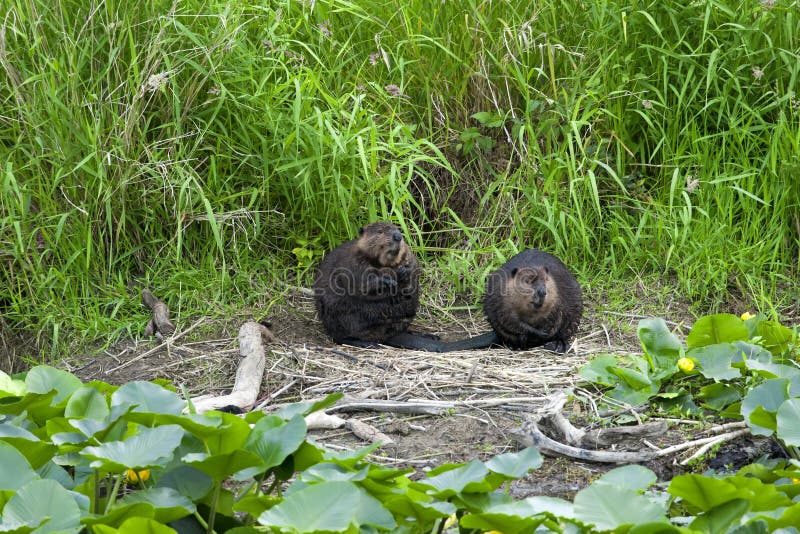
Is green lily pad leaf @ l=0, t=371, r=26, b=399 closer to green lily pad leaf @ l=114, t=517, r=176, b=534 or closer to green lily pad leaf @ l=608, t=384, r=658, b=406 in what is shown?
green lily pad leaf @ l=114, t=517, r=176, b=534

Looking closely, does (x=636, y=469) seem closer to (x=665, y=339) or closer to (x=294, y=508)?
(x=294, y=508)

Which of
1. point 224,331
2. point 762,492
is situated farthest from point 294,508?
point 224,331

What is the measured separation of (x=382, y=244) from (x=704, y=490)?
288 cm

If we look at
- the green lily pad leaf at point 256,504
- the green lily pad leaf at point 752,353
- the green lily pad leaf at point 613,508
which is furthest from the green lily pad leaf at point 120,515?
the green lily pad leaf at point 752,353

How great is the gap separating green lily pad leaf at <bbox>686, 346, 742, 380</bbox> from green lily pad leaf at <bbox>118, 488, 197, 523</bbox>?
195 centimetres

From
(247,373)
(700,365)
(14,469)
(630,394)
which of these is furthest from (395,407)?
(14,469)

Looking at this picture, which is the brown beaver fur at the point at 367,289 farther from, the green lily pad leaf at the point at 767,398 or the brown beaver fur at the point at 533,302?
the green lily pad leaf at the point at 767,398

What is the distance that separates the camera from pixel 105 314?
5.02 meters

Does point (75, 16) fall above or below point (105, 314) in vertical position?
above

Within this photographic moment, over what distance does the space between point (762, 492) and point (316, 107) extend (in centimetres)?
348

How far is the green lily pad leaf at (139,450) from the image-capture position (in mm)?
2207

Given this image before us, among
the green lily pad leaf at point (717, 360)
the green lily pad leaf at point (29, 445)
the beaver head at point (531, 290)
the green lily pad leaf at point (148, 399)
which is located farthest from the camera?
the beaver head at point (531, 290)

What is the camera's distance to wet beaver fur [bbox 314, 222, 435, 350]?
498 centimetres

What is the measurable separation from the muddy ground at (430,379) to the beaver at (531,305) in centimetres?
17
